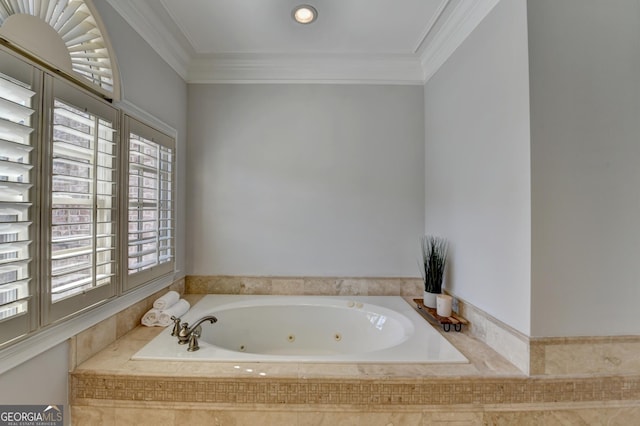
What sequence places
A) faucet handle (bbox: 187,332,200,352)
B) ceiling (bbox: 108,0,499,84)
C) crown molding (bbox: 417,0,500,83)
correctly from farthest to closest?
ceiling (bbox: 108,0,499,84) → crown molding (bbox: 417,0,500,83) → faucet handle (bbox: 187,332,200,352)

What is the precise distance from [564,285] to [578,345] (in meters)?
0.28

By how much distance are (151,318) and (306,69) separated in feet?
6.95

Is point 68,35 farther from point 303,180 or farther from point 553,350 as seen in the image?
point 553,350

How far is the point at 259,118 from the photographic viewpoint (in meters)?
2.20

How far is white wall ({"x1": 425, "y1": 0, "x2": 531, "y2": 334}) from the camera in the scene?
3.90 ft

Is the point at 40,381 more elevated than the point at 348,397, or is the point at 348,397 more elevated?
the point at 40,381

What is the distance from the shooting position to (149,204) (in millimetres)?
1693

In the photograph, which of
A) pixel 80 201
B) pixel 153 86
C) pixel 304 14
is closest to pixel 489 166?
pixel 304 14

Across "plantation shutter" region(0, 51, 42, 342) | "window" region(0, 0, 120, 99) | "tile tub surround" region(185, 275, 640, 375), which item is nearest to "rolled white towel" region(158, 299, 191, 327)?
"plantation shutter" region(0, 51, 42, 342)

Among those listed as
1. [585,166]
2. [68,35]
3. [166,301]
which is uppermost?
[68,35]

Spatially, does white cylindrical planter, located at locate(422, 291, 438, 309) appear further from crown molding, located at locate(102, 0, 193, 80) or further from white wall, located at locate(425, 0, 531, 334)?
crown molding, located at locate(102, 0, 193, 80)

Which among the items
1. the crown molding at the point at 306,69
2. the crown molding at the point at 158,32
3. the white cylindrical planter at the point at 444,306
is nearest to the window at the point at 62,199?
the crown molding at the point at 158,32

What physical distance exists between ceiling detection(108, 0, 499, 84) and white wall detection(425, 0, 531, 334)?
218mm

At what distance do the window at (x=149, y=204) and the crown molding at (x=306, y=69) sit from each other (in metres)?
0.72
